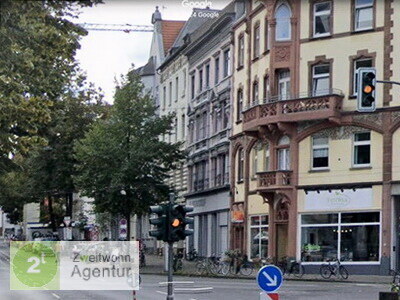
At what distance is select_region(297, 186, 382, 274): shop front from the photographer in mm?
42938

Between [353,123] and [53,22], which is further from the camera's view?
[353,123]

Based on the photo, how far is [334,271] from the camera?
41.5 meters

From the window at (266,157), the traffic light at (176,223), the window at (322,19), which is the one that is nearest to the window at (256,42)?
the window at (266,157)

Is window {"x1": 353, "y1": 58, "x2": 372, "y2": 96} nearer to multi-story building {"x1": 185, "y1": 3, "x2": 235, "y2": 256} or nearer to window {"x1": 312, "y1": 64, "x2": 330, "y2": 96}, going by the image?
window {"x1": 312, "y1": 64, "x2": 330, "y2": 96}

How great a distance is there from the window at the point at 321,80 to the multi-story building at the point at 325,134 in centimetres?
5

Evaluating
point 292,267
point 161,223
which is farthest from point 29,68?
point 292,267

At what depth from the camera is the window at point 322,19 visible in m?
45.2

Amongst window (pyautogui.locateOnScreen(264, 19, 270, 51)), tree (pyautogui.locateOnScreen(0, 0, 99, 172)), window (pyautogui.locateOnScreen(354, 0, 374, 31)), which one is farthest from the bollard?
window (pyautogui.locateOnScreen(264, 19, 270, 51))

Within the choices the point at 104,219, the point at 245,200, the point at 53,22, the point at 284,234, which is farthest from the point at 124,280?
the point at 104,219

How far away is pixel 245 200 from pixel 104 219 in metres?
18.9

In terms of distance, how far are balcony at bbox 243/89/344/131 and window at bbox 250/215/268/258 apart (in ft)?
16.6

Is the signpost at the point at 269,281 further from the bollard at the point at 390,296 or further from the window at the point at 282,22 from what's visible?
the window at the point at 282,22

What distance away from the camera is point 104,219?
224 ft

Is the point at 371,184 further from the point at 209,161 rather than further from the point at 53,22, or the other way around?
the point at 53,22
